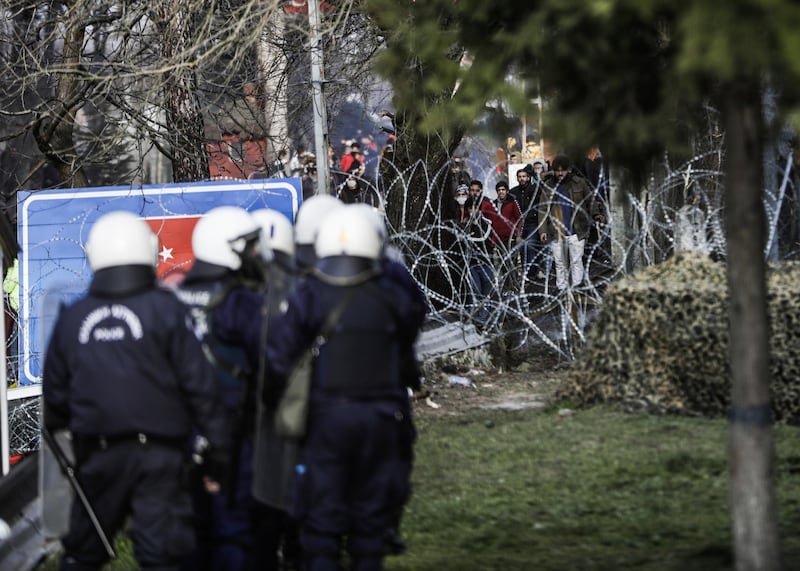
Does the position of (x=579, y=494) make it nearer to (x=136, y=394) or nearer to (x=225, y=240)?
(x=225, y=240)

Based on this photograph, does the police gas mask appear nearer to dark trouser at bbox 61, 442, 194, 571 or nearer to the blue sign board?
dark trouser at bbox 61, 442, 194, 571

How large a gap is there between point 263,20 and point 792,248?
556 centimetres

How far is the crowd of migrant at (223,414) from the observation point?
5.64 meters

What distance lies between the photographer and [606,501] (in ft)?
28.0

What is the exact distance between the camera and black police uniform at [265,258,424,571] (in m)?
5.70

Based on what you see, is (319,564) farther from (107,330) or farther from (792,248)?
(792,248)

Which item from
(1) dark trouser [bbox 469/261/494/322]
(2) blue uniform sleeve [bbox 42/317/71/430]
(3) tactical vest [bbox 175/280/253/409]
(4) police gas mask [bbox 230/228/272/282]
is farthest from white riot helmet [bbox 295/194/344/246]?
(1) dark trouser [bbox 469/261/494/322]

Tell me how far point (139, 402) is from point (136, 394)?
3 cm

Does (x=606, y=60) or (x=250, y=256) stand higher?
(x=606, y=60)

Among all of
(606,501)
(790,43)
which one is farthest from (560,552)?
(790,43)

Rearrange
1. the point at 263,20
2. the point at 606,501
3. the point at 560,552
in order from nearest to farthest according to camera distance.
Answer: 1. the point at 560,552
2. the point at 606,501
3. the point at 263,20

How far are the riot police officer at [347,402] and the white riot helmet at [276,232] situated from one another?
33.6 inches

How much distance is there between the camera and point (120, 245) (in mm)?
5656

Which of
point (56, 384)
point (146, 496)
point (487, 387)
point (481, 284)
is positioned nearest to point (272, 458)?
point (146, 496)
